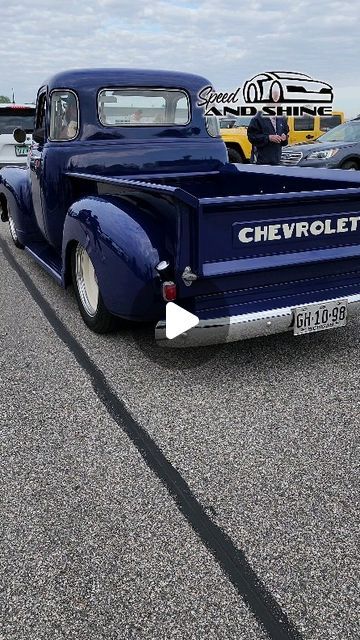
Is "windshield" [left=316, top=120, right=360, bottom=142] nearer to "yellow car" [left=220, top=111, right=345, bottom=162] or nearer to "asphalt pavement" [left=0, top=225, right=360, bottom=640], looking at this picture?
"yellow car" [left=220, top=111, right=345, bottom=162]

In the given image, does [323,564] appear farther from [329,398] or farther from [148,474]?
[329,398]

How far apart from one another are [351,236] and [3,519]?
2.63 m

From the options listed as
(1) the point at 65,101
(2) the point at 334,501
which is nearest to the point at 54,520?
(2) the point at 334,501

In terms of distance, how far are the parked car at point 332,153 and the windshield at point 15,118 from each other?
18.6 ft

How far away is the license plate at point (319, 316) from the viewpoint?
11.4 ft

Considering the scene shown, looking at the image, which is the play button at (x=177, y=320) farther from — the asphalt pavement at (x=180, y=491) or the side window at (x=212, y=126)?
the side window at (x=212, y=126)

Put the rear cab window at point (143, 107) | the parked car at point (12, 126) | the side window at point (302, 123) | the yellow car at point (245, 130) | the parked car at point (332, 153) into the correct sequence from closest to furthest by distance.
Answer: the rear cab window at point (143, 107), the parked car at point (12, 126), the parked car at point (332, 153), the yellow car at point (245, 130), the side window at point (302, 123)

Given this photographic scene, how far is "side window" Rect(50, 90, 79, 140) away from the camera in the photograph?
4.96 m

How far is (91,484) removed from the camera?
2.56 metres

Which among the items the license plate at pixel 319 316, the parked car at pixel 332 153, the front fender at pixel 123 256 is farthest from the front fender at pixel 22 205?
the parked car at pixel 332 153

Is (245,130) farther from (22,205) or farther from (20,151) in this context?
(22,205)

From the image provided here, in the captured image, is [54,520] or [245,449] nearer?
[54,520]

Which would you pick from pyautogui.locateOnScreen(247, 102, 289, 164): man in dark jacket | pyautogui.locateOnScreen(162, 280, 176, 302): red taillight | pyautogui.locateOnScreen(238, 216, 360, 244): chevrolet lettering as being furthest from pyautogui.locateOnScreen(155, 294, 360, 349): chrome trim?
pyautogui.locateOnScreen(247, 102, 289, 164): man in dark jacket

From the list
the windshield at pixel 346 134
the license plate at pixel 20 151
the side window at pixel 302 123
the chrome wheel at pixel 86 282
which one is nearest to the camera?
the chrome wheel at pixel 86 282
